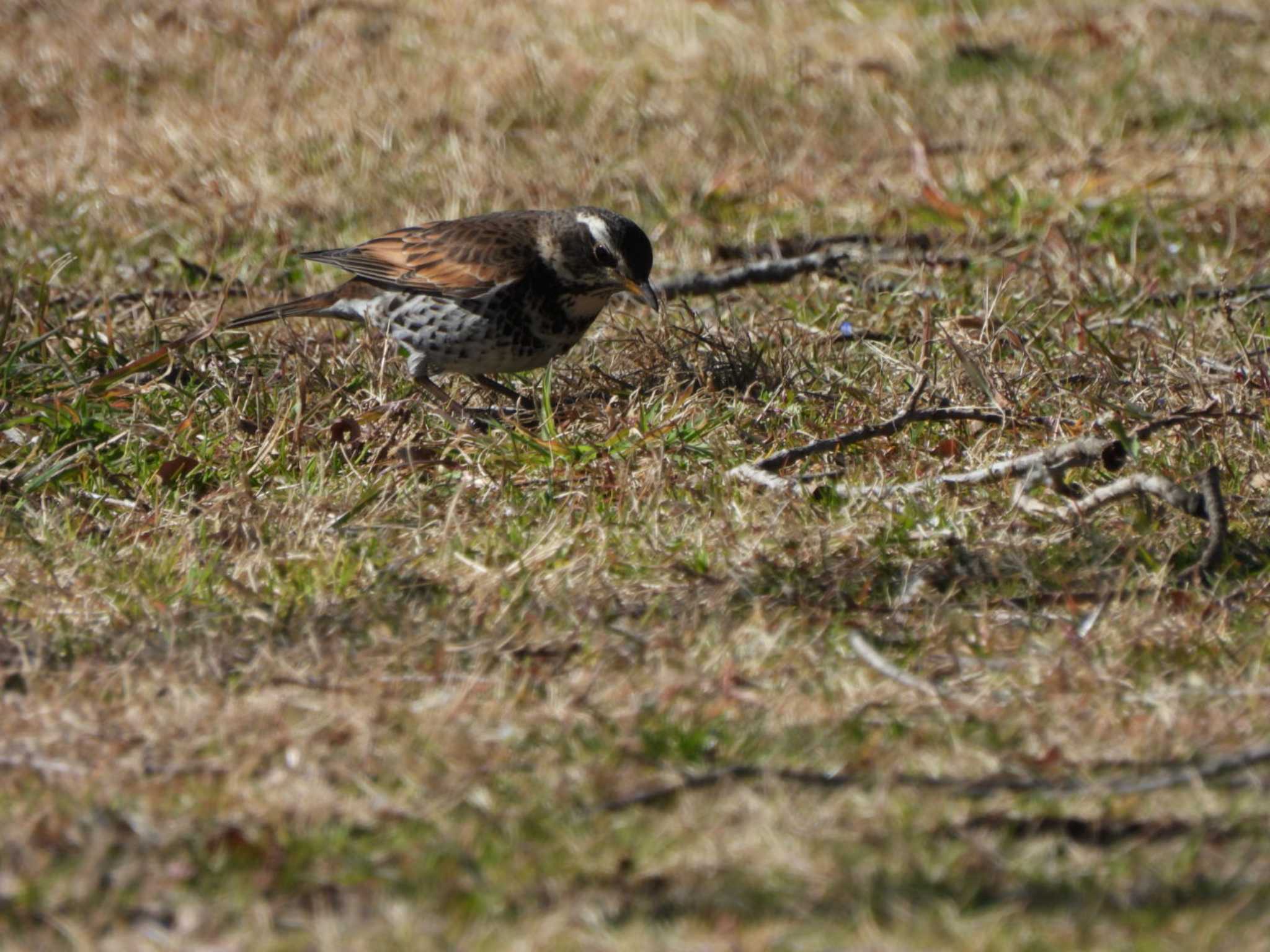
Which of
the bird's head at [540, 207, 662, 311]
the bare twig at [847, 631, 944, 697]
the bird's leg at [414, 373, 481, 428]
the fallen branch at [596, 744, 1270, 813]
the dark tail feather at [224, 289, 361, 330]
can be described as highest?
the bird's head at [540, 207, 662, 311]

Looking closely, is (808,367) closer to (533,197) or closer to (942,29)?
(533,197)

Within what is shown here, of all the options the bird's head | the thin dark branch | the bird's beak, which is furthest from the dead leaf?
the thin dark branch

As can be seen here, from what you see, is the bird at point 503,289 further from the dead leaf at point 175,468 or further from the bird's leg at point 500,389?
the dead leaf at point 175,468

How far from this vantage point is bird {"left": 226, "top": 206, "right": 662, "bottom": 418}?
19.4 feet

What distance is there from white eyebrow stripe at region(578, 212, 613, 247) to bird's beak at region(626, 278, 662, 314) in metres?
0.15

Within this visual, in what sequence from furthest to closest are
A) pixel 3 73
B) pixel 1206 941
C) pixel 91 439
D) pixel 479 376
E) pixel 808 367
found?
pixel 3 73 → pixel 479 376 → pixel 808 367 → pixel 91 439 → pixel 1206 941

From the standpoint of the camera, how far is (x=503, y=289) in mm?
5965

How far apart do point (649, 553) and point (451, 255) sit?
2008 millimetres

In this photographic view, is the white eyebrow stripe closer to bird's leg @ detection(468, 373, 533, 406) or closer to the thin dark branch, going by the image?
bird's leg @ detection(468, 373, 533, 406)

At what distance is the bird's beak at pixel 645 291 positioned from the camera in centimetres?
587

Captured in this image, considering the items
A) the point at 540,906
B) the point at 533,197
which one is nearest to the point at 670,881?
the point at 540,906

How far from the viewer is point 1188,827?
10.7 feet

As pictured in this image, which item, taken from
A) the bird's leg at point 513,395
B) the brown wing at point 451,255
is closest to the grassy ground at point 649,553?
the bird's leg at point 513,395

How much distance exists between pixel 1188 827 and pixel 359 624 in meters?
1.94
